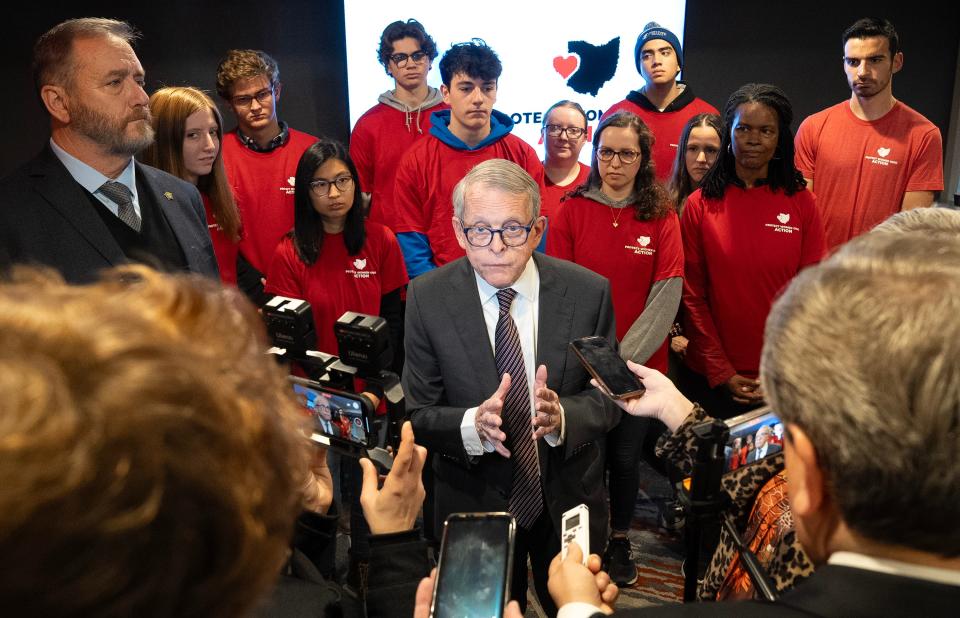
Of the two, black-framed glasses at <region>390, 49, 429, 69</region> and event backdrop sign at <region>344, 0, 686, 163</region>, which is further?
event backdrop sign at <region>344, 0, 686, 163</region>

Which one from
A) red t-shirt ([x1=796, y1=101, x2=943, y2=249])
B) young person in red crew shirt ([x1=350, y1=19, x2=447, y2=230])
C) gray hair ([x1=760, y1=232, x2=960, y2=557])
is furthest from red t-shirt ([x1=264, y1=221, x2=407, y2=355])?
gray hair ([x1=760, y1=232, x2=960, y2=557])

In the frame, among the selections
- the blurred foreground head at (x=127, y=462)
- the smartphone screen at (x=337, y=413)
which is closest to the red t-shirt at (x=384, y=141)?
the smartphone screen at (x=337, y=413)

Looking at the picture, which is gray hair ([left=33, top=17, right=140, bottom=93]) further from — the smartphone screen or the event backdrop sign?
the event backdrop sign

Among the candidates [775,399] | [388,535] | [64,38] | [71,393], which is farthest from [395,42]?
[71,393]

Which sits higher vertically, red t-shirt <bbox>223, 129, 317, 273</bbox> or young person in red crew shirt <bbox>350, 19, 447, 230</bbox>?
young person in red crew shirt <bbox>350, 19, 447, 230</bbox>

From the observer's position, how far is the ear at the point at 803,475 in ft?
3.04

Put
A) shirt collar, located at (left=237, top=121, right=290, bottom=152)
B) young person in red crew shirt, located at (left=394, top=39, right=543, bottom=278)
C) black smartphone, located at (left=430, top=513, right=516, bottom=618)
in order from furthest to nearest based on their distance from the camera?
shirt collar, located at (left=237, top=121, right=290, bottom=152) → young person in red crew shirt, located at (left=394, top=39, right=543, bottom=278) → black smartphone, located at (left=430, top=513, right=516, bottom=618)

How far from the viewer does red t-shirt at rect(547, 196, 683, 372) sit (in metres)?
3.30

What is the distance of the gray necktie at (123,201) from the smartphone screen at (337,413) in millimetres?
1073

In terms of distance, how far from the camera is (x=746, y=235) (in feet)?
11.0

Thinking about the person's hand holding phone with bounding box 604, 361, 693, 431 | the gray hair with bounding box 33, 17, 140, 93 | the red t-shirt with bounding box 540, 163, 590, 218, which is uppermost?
the gray hair with bounding box 33, 17, 140, 93

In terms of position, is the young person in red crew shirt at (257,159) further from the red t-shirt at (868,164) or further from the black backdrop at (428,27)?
the red t-shirt at (868,164)

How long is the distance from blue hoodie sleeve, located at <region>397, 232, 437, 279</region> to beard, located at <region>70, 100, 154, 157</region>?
4.59 feet

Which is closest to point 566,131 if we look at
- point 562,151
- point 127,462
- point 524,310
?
point 562,151
